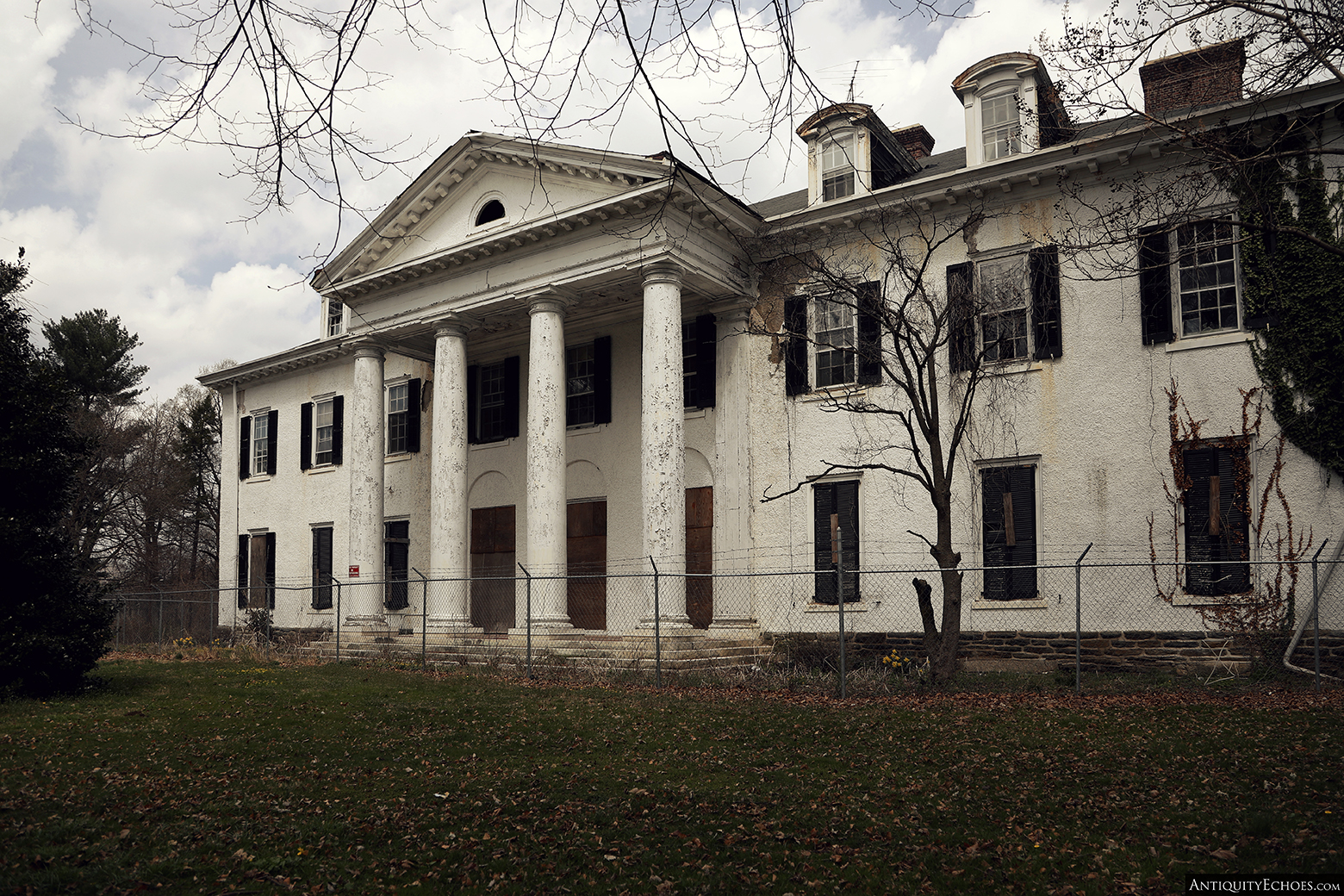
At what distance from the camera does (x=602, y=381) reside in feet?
73.9

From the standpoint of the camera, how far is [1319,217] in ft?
48.7

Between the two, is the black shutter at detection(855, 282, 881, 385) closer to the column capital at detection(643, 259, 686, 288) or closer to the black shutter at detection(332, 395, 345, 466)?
the column capital at detection(643, 259, 686, 288)

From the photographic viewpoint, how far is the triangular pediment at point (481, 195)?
1941cm

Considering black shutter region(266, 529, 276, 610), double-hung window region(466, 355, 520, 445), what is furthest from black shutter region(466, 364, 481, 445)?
black shutter region(266, 529, 276, 610)

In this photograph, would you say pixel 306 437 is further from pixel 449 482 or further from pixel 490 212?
pixel 490 212

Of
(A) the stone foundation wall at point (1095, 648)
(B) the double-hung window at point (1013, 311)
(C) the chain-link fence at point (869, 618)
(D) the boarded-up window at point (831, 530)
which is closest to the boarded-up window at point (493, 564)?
(C) the chain-link fence at point (869, 618)

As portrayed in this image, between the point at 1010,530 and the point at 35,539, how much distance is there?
52.6 ft

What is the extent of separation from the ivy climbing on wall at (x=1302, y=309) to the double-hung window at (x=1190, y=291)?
476 mm

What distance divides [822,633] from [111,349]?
40.6m

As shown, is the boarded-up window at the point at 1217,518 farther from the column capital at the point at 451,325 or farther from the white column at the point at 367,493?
the white column at the point at 367,493

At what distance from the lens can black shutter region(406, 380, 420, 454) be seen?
1048 inches

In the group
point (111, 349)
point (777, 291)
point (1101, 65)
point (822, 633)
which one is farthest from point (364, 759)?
point (111, 349)

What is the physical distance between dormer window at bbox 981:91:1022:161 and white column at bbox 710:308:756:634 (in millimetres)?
5903

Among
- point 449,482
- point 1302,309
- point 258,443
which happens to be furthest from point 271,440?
point 1302,309
